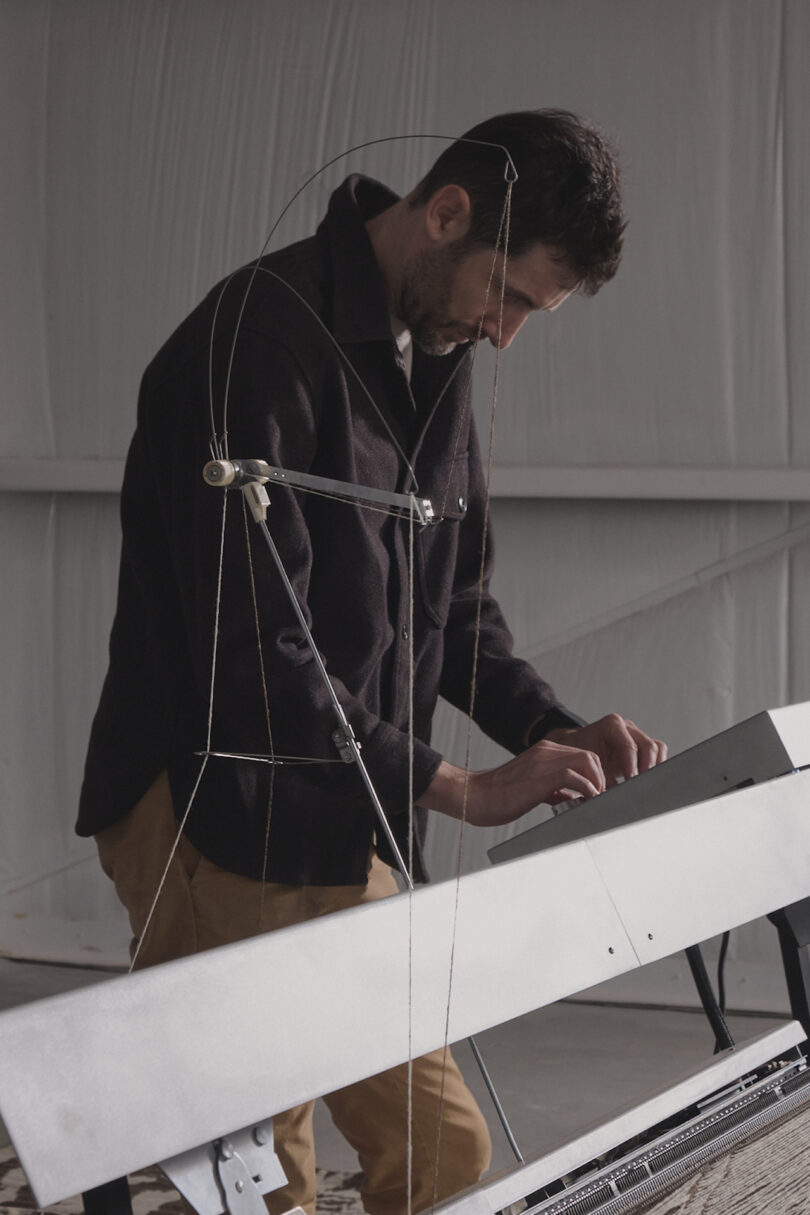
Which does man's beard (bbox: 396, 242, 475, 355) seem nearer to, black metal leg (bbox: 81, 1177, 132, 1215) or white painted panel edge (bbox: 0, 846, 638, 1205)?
white painted panel edge (bbox: 0, 846, 638, 1205)

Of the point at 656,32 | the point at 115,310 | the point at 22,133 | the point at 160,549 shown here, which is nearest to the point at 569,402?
the point at 656,32

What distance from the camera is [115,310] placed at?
3.33m

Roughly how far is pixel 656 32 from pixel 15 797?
8.40 ft

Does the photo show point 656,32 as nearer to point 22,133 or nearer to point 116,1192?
point 22,133

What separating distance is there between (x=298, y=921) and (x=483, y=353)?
2.29 metres

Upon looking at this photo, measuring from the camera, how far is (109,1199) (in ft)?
1.66

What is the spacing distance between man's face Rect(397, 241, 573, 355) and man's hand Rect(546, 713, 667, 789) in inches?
15.0

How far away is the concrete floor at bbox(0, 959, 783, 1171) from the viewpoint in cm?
226

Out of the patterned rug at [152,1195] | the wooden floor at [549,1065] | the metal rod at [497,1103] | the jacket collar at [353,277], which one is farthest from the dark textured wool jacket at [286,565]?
the patterned rug at [152,1195]

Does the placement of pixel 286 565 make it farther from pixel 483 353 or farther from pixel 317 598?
pixel 483 353

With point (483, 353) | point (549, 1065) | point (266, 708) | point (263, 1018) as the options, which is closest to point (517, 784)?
point (266, 708)

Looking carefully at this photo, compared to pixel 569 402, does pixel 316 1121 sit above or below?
below

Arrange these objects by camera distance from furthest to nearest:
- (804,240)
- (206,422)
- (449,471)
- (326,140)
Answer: (326,140), (804,240), (449,471), (206,422)

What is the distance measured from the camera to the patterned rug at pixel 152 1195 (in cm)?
190
